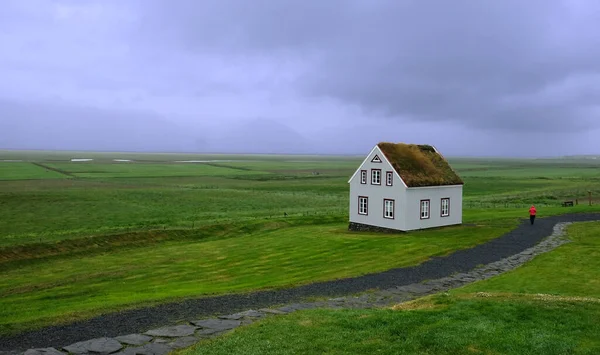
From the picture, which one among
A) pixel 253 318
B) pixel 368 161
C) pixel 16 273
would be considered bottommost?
pixel 16 273

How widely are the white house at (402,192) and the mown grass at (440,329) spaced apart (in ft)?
84.1

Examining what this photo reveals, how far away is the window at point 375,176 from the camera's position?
45.8 meters

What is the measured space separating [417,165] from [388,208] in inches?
207

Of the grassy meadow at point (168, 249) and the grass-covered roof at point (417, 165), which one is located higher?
the grass-covered roof at point (417, 165)

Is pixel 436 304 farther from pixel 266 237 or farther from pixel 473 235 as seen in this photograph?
Result: pixel 266 237

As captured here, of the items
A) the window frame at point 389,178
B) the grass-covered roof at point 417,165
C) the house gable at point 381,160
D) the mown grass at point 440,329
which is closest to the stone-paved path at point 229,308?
the mown grass at point 440,329

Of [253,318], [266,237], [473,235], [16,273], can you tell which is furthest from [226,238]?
[253,318]

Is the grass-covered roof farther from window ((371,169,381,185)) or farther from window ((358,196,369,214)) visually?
window ((358,196,369,214))

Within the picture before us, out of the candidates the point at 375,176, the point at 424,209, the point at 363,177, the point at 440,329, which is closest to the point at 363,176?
the point at 363,177

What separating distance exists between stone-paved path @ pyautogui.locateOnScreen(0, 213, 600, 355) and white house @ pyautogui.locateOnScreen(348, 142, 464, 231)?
480 inches

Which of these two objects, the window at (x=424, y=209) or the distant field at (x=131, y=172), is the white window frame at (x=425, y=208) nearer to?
the window at (x=424, y=209)

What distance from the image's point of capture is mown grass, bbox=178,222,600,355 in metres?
12.2

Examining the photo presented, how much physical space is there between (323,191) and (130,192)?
123ft

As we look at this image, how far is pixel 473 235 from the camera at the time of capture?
3900 centimetres
